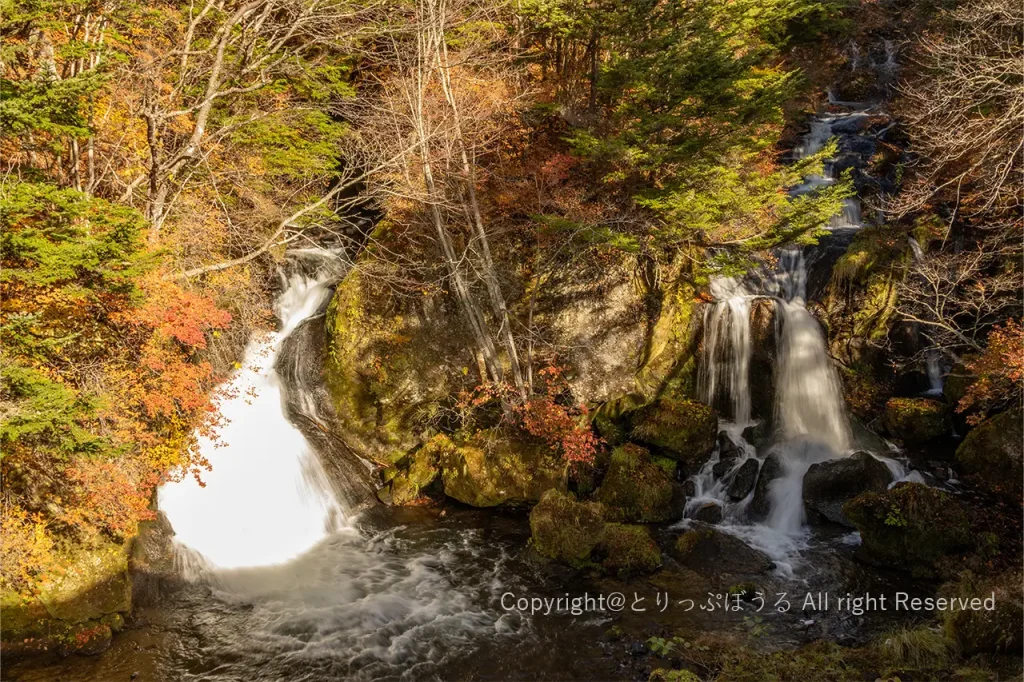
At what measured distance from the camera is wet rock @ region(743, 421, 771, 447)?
12594 millimetres

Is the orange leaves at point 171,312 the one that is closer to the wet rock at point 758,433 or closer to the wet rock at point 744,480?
the wet rock at point 744,480

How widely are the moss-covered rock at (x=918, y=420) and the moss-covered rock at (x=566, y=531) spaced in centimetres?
747

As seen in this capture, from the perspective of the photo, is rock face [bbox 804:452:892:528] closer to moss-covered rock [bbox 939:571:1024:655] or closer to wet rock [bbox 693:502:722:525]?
wet rock [bbox 693:502:722:525]

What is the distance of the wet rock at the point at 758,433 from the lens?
1259cm

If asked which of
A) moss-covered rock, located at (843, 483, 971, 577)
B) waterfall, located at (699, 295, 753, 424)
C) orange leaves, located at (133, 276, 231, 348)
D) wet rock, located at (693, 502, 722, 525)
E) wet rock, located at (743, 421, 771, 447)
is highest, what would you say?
orange leaves, located at (133, 276, 231, 348)

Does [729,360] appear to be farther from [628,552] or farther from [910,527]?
[628,552]

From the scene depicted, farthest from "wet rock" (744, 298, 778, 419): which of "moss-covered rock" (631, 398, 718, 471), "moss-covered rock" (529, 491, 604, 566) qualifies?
"moss-covered rock" (529, 491, 604, 566)

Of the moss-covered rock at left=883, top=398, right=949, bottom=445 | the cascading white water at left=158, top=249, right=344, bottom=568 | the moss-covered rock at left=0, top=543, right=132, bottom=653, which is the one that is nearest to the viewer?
the moss-covered rock at left=0, top=543, right=132, bottom=653

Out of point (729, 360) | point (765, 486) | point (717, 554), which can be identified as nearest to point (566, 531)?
point (717, 554)

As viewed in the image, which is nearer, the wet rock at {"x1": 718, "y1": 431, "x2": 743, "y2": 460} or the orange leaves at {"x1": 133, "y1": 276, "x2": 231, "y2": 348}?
the orange leaves at {"x1": 133, "y1": 276, "x2": 231, "y2": 348}

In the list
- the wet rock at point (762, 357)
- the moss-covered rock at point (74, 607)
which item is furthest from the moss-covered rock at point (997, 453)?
the moss-covered rock at point (74, 607)

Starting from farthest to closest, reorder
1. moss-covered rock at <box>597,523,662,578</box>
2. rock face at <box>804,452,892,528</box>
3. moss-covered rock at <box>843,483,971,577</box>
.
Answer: rock face at <box>804,452,892,528</box> < moss-covered rock at <box>597,523,662,578</box> < moss-covered rock at <box>843,483,971,577</box>

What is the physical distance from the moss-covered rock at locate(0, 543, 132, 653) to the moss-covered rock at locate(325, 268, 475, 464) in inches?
215

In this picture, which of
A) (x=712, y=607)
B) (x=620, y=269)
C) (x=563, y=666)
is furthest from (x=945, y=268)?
(x=563, y=666)
